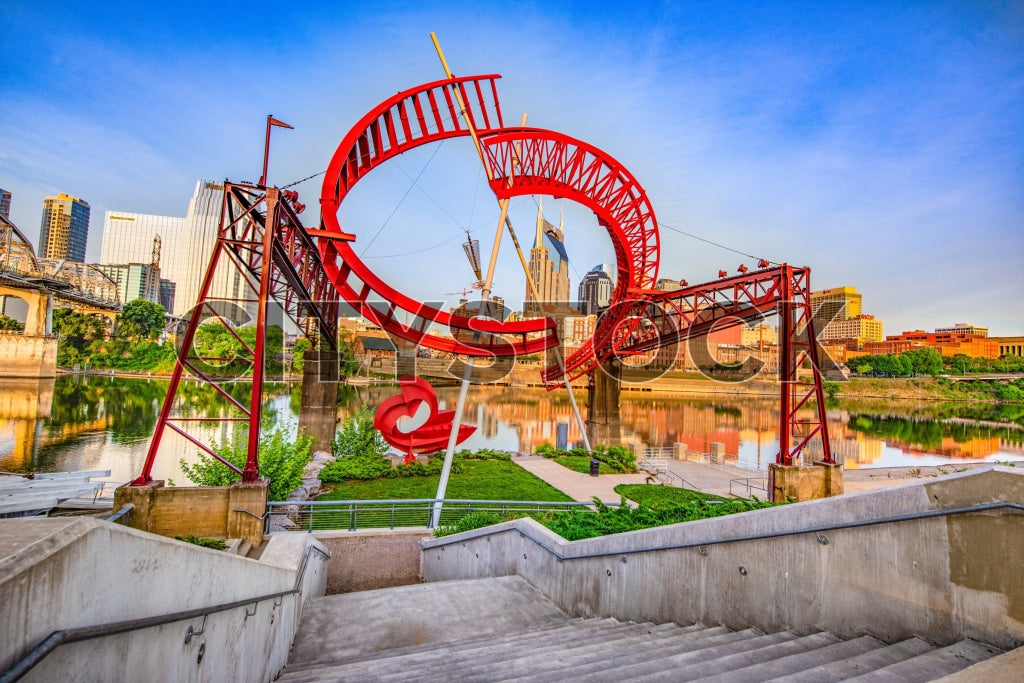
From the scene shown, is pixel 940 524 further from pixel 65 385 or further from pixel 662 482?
pixel 65 385

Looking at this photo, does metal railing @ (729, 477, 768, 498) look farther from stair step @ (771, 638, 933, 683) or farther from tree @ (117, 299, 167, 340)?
tree @ (117, 299, 167, 340)

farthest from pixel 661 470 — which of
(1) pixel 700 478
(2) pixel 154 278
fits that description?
(2) pixel 154 278

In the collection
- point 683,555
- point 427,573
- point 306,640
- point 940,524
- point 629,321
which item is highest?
point 629,321

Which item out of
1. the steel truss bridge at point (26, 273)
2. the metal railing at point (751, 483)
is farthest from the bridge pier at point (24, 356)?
the metal railing at point (751, 483)

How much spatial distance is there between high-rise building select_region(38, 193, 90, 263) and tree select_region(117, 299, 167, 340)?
314ft

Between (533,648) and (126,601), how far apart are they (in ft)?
12.6

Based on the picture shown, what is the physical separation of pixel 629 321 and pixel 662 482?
291 inches

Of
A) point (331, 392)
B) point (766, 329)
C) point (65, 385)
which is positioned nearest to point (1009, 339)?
point (766, 329)

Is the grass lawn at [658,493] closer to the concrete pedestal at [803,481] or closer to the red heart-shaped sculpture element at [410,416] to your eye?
the concrete pedestal at [803,481]

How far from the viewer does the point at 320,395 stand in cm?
2189

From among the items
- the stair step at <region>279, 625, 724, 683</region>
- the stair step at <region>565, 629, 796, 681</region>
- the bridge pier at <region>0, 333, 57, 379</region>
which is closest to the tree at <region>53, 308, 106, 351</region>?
the bridge pier at <region>0, 333, 57, 379</region>

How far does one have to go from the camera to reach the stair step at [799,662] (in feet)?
10.5

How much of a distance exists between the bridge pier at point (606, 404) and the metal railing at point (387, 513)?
39.6ft

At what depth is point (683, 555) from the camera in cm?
529
